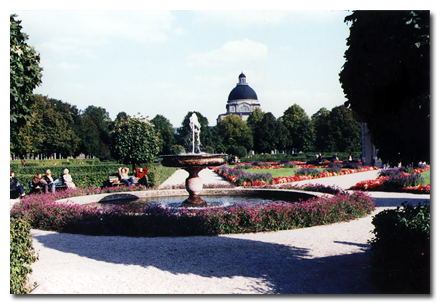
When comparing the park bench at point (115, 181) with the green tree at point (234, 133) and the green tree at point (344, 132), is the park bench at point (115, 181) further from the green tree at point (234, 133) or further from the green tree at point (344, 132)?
the green tree at point (234, 133)

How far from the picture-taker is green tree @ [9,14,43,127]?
4.36 metres

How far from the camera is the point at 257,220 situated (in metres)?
7.21

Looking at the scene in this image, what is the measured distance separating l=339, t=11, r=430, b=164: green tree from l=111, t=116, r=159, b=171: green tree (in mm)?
20185

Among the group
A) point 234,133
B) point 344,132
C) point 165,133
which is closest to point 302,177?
point 344,132

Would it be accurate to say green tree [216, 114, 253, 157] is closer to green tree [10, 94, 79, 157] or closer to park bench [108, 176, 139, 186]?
green tree [10, 94, 79, 157]

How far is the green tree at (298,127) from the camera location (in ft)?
218

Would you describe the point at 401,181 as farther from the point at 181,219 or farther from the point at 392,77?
the point at 392,77

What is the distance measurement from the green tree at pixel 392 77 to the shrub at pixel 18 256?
13.2ft

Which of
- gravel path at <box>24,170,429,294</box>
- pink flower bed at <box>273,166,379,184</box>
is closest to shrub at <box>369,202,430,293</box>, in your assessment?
gravel path at <box>24,170,429,294</box>

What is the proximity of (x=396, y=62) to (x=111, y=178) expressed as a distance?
13.5 m

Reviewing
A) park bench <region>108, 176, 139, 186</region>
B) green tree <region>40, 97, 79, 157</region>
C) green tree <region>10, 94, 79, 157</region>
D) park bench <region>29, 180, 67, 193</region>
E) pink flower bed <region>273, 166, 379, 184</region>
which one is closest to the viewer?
park bench <region>29, 180, 67, 193</region>

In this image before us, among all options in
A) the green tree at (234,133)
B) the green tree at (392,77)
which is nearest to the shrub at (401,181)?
the green tree at (392,77)

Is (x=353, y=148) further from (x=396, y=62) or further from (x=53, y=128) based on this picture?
(x=396, y=62)

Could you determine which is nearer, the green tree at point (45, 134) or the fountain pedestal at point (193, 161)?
the fountain pedestal at point (193, 161)
